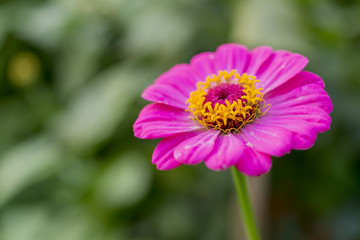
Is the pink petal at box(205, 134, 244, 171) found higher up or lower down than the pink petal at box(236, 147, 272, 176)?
higher up

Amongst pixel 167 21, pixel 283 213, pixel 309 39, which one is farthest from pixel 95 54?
pixel 283 213

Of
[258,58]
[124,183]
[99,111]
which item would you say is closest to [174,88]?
[258,58]

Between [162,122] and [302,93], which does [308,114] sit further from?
[162,122]

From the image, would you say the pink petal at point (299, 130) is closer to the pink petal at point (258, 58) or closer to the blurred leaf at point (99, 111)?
the pink petal at point (258, 58)

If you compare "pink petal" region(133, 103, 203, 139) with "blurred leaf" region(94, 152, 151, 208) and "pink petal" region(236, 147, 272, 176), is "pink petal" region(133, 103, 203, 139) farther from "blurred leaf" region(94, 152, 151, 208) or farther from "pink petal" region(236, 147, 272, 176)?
"blurred leaf" region(94, 152, 151, 208)

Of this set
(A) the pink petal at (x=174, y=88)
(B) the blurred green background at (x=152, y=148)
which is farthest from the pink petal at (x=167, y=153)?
(B) the blurred green background at (x=152, y=148)

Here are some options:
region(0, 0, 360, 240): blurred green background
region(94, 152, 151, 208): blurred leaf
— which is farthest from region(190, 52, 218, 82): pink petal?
region(94, 152, 151, 208): blurred leaf
